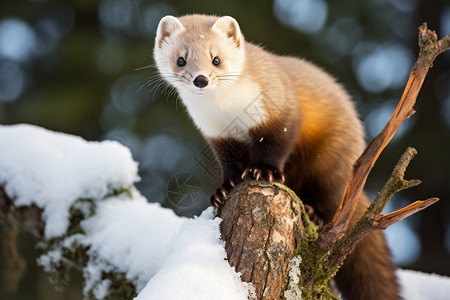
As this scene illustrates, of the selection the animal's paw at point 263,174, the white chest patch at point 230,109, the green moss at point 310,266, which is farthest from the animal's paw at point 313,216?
the green moss at point 310,266

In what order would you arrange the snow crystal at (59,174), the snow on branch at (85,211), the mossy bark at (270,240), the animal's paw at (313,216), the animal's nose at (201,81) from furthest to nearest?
1. the snow crystal at (59,174)
2. the animal's paw at (313,216)
3. the snow on branch at (85,211)
4. the animal's nose at (201,81)
5. the mossy bark at (270,240)

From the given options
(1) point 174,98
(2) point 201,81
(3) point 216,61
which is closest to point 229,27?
(3) point 216,61

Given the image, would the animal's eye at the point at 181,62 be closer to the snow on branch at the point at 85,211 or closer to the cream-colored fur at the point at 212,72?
the cream-colored fur at the point at 212,72

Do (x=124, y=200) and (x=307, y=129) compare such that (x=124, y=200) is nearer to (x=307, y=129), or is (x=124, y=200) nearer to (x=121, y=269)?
(x=121, y=269)

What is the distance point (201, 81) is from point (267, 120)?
21.6 inches

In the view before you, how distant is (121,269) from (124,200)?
577 mm

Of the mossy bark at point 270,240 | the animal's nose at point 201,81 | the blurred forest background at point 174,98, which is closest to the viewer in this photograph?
the mossy bark at point 270,240

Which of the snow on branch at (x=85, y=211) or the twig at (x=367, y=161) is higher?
the twig at (x=367, y=161)

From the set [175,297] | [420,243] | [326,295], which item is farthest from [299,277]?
[420,243]

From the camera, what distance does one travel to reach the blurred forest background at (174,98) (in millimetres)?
7383

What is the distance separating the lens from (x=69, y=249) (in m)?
3.37

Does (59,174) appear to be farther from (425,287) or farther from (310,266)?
(425,287)

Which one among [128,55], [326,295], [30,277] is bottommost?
[30,277]

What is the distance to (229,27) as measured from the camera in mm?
3006
